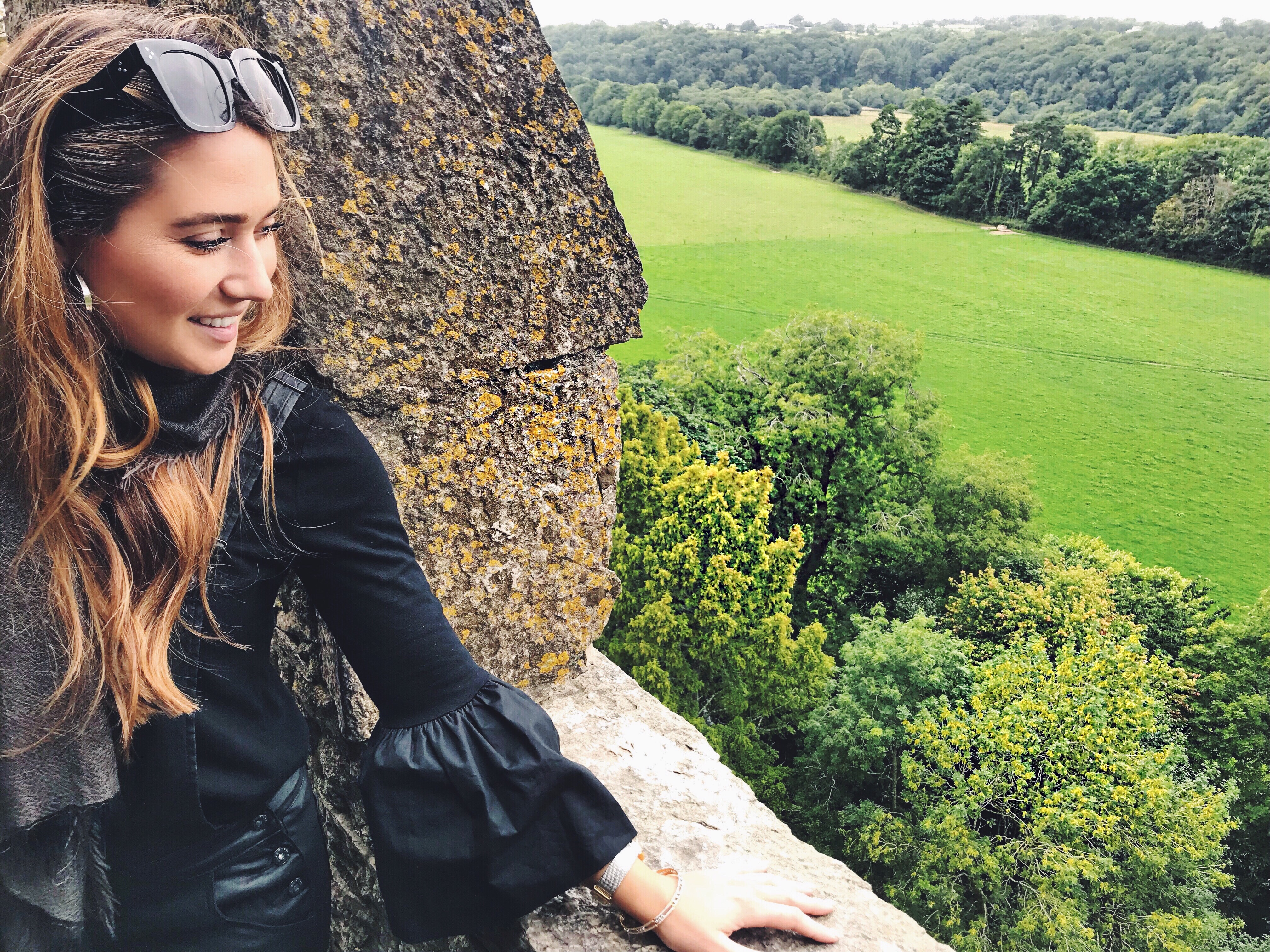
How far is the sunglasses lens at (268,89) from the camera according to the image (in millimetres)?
1441

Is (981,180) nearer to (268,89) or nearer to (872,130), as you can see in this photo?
(872,130)

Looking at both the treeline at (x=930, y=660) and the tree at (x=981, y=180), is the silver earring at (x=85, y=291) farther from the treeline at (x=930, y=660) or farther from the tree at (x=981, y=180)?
the tree at (x=981, y=180)

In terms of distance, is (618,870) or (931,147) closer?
(618,870)

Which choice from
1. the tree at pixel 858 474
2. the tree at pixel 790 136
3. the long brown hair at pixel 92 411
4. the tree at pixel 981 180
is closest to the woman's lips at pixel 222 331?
the long brown hair at pixel 92 411

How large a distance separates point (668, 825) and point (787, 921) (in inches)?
19.1

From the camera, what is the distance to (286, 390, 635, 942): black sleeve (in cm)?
157

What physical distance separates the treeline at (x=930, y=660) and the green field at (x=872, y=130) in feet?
148

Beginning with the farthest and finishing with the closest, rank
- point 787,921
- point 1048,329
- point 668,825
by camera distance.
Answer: point 1048,329 → point 668,825 → point 787,921

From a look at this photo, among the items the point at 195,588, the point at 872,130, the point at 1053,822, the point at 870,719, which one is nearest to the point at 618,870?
the point at 195,588

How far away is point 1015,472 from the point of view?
92.8ft

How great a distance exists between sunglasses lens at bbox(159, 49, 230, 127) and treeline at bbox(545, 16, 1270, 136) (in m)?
80.2

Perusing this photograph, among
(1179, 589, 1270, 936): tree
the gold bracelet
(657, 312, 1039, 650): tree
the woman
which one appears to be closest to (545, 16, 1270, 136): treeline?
(657, 312, 1039, 650): tree

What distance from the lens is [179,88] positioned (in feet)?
4.37

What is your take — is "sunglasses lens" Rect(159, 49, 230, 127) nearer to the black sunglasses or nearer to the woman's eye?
the black sunglasses
